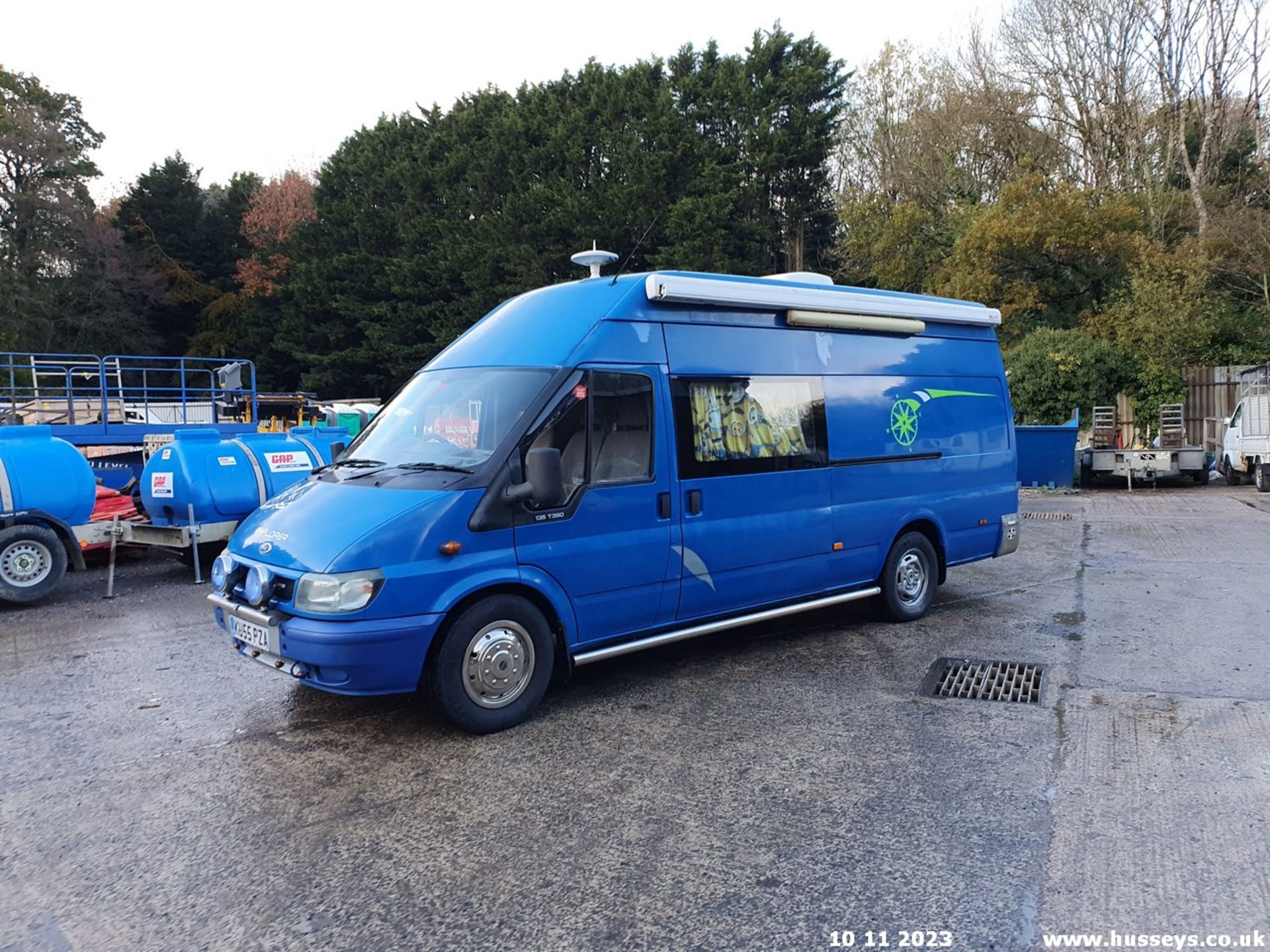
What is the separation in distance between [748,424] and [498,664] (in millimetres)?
2416

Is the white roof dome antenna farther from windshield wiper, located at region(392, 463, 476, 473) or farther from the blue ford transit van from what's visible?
windshield wiper, located at region(392, 463, 476, 473)

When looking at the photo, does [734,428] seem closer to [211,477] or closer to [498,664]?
[498,664]

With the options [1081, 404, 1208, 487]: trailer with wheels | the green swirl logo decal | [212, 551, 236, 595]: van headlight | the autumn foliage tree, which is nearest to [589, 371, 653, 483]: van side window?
[212, 551, 236, 595]: van headlight

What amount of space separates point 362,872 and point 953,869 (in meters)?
2.31

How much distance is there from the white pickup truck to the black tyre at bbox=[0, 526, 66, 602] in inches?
786

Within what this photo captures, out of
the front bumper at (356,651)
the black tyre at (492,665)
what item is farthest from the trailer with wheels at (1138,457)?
the front bumper at (356,651)

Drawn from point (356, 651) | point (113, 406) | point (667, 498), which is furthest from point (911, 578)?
point (113, 406)

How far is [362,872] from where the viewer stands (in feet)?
11.8

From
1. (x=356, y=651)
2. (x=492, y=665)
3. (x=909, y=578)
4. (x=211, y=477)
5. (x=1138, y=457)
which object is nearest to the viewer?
(x=356, y=651)

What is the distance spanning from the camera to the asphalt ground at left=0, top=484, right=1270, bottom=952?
3254 millimetres

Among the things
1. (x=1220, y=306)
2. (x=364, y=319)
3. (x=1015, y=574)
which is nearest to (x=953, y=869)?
(x=1015, y=574)

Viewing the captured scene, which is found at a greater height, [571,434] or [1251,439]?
[571,434]

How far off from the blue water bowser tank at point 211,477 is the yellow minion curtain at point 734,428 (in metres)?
5.48

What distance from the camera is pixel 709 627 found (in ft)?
19.5
